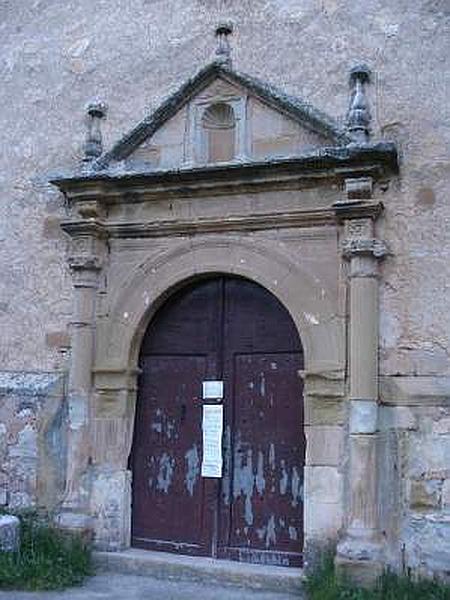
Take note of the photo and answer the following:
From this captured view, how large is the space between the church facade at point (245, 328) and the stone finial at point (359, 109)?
0.01m

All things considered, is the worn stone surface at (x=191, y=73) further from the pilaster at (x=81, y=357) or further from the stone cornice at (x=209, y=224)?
the stone cornice at (x=209, y=224)

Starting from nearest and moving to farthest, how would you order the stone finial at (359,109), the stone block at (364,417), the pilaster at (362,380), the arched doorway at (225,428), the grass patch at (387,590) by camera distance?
the grass patch at (387,590) → the pilaster at (362,380) → the stone block at (364,417) → the stone finial at (359,109) → the arched doorway at (225,428)

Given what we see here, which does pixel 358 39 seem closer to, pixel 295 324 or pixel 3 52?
pixel 295 324

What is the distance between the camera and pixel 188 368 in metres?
6.02

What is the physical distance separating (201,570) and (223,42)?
3713 millimetres

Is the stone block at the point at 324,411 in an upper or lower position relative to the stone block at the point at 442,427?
upper

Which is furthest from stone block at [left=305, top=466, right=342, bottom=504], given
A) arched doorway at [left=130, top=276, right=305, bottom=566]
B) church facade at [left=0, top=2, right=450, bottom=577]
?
arched doorway at [left=130, top=276, right=305, bottom=566]

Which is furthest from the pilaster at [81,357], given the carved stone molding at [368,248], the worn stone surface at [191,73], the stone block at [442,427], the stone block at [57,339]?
the stone block at [442,427]

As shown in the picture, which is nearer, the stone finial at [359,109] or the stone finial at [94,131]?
the stone finial at [359,109]

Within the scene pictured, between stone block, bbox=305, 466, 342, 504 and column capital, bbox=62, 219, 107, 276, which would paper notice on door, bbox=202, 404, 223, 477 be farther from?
column capital, bbox=62, 219, 107, 276

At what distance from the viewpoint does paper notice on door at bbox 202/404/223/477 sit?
19.0 feet

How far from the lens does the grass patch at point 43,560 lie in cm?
532

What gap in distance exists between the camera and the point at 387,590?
4.85 metres

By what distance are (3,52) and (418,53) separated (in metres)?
3.45
